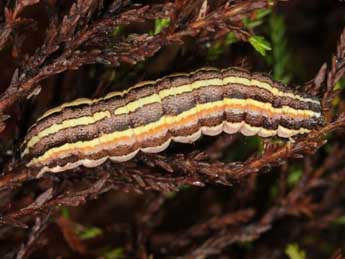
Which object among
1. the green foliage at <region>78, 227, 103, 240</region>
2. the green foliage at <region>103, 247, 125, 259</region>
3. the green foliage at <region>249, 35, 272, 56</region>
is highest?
the green foliage at <region>249, 35, 272, 56</region>

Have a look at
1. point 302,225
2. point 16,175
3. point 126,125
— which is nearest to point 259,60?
point 302,225

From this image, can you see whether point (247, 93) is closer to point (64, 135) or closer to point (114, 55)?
point (114, 55)

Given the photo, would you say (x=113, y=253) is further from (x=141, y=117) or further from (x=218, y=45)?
(x=218, y=45)

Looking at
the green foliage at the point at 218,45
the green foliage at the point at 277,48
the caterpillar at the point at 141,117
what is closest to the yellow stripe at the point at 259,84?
the caterpillar at the point at 141,117

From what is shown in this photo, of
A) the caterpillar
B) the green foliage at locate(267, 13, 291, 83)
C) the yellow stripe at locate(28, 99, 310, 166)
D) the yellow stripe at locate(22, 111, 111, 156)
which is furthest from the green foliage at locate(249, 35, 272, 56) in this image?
the green foliage at locate(267, 13, 291, 83)

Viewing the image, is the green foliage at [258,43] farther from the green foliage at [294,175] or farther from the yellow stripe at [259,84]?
the green foliage at [294,175]

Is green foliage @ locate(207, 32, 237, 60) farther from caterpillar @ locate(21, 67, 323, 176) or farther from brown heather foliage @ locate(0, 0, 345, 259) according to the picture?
caterpillar @ locate(21, 67, 323, 176)
